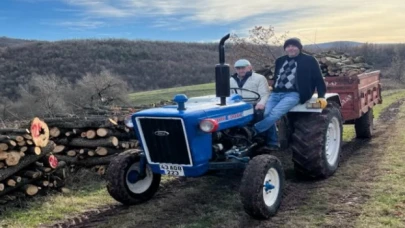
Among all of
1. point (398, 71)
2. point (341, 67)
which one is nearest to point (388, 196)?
point (341, 67)

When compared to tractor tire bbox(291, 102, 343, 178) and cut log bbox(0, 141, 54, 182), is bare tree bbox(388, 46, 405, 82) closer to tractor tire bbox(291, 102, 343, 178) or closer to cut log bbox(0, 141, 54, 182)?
tractor tire bbox(291, 102, 343, 178)

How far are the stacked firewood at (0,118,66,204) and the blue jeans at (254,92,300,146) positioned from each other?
124 inches

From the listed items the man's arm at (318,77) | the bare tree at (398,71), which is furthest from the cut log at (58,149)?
the bare tree at (398,71)

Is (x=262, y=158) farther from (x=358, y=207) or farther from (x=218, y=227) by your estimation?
(x=358, y=207)

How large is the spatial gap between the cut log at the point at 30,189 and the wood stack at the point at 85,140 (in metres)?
1.35

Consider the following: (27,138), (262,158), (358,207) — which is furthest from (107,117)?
(358,207)

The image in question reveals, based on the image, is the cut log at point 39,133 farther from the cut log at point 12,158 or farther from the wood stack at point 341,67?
the wood stack at point 341,67

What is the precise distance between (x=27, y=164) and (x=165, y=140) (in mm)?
2416

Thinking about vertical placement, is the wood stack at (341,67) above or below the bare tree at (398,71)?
above

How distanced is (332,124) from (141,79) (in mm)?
61394

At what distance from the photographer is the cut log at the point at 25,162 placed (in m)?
6.24

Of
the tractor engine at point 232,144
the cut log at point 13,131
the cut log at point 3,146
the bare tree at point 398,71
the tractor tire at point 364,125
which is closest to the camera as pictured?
the tractor engine at point 232,144

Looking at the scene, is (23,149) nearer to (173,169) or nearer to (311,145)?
(173,169)

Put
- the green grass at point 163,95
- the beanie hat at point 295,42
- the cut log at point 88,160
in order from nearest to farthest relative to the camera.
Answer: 1. the beanie hat at point 295,42
2. the cut log at point 88,160
3. the green grass at point 163,95
